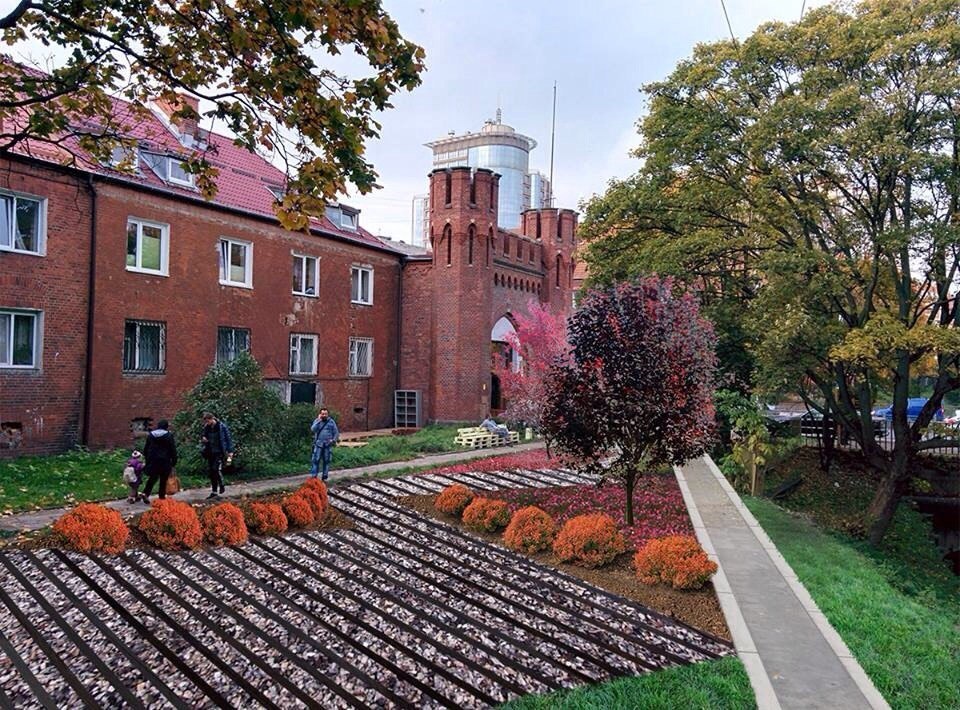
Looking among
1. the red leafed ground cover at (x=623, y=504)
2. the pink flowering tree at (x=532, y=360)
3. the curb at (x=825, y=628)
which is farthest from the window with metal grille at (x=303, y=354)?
the curb at (x=825, y=628)

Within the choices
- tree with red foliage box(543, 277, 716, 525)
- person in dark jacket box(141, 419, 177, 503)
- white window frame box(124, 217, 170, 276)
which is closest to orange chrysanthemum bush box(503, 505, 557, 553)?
tree with red foliage box(543, 277, 716, 525)

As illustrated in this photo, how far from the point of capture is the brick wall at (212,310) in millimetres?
18141

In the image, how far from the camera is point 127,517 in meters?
10.3

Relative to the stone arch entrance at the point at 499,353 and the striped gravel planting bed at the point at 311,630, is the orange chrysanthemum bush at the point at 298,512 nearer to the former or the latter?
the striped gravel planting bed at the point at 311,630

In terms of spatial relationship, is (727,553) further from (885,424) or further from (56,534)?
(885,424)

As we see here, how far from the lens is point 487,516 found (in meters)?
10.2

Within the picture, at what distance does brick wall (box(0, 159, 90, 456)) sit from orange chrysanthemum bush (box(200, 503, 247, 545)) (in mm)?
9922

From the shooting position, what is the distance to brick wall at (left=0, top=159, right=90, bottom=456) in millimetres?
16141

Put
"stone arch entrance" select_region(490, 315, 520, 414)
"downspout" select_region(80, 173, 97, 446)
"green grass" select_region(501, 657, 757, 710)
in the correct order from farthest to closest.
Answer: "stone arch entrance" select_region(490, 315, 520, 414)
"downspout" select_region(80, 173, 97, 446)
"green grass" select_region(501, 657, 757, 710)

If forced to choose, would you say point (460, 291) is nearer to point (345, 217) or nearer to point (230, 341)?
point (345, 217)

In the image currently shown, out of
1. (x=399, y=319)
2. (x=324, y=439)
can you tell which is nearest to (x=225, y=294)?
(x=399, y=319)

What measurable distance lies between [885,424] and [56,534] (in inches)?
1181

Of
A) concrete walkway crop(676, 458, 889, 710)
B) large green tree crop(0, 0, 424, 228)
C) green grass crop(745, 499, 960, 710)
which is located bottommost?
green grass crop(745, 499, 960, 710)

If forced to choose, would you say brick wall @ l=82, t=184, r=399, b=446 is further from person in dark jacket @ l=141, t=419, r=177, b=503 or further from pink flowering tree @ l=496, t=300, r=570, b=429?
person in dark jacket @ l=141, t=419, r=177, b=503
